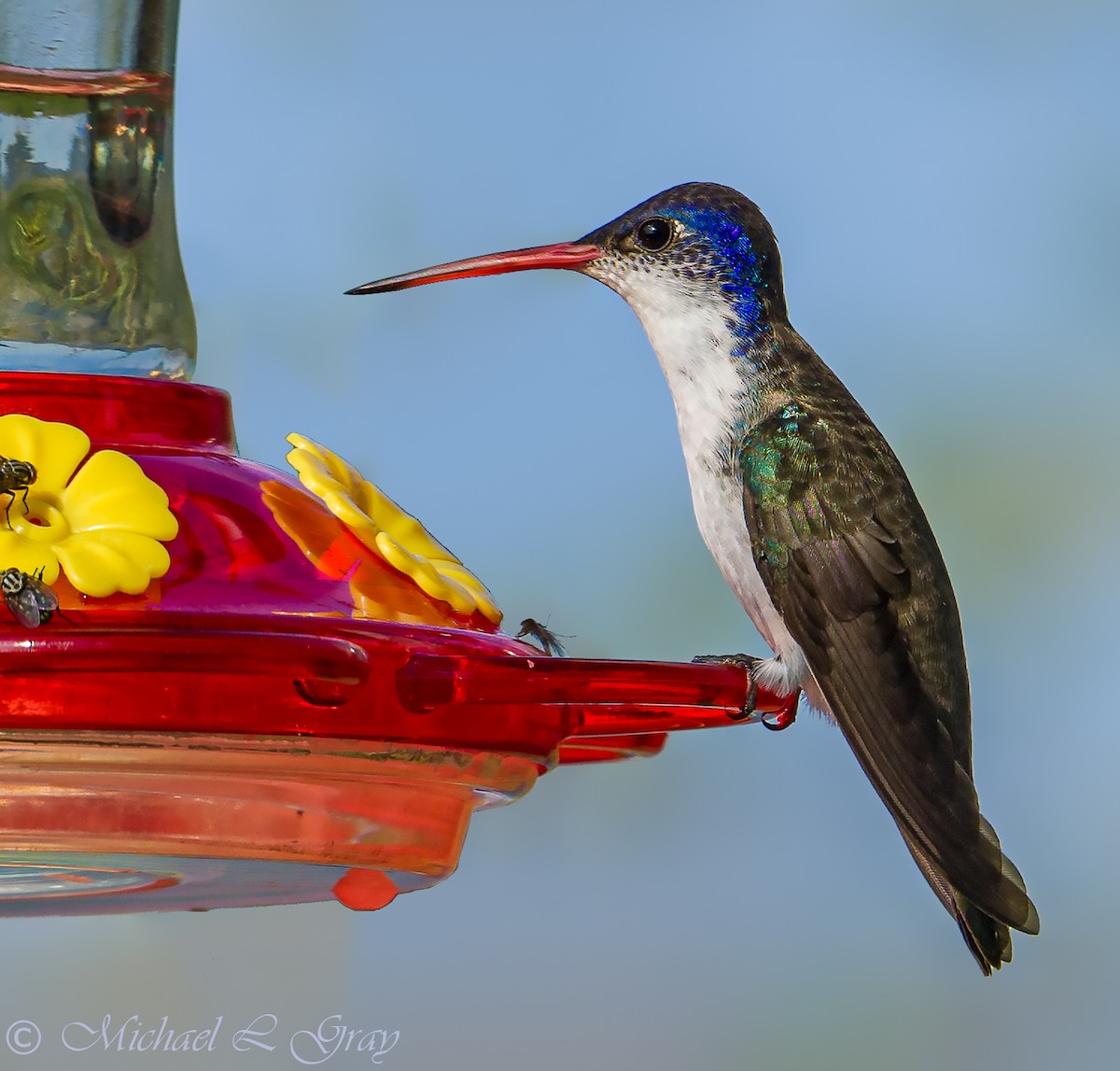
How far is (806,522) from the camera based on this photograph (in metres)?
3.82

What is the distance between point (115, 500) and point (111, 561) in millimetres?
160

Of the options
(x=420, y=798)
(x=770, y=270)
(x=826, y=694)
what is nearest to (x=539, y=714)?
(x=420, y=798)

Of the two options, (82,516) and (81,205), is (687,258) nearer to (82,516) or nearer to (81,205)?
(81,205)

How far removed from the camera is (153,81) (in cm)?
345

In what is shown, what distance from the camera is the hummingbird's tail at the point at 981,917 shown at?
10.7 feet

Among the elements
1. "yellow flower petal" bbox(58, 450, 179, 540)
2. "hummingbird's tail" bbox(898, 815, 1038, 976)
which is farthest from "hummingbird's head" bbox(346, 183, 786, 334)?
"yellow flower petal" bbox(58, 450, 179, 540)

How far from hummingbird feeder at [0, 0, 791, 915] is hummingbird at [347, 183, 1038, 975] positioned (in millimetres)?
497

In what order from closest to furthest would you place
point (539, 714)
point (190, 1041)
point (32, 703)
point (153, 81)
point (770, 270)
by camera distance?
point (32, 703) < point (539, 714) < point (153, 81) < point (770, 270) < point (190, 1041)

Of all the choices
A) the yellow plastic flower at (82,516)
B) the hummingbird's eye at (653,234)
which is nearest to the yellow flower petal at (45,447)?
the yellow plastic flower at (82,516)

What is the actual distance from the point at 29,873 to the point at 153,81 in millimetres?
1568

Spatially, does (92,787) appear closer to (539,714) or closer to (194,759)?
(194,759)

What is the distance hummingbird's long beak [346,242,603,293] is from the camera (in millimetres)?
3391

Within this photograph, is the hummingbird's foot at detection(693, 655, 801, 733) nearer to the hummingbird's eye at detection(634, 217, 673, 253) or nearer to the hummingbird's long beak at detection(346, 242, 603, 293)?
the hummingbird's long beak at detection(346, 242, 603, 293)

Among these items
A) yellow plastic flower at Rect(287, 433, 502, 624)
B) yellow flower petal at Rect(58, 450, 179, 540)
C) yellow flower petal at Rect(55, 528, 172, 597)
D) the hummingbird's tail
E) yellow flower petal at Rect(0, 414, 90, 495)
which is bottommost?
the hummingbird's tail
